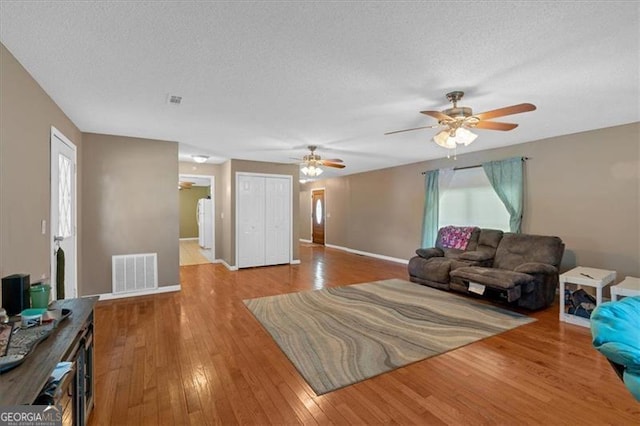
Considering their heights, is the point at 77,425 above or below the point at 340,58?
below

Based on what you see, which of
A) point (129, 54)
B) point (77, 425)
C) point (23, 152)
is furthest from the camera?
point (23, 152)

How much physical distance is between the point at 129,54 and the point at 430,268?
462cm

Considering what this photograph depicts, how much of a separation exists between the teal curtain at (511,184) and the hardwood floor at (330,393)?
6.10ft

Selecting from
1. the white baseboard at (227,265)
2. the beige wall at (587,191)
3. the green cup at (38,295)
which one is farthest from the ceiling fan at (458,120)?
the white baseboard at (227,265)

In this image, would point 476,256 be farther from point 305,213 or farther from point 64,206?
point 305,213

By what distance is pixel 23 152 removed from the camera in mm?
2145

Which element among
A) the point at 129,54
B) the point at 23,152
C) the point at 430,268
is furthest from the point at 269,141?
the point at 430,268

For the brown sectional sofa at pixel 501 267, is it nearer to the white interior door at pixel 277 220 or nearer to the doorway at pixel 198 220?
the white interior door at pixel 277 220

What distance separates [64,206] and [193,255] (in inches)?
192

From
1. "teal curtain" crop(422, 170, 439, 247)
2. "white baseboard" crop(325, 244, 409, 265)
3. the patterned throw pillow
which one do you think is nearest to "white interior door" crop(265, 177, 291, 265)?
"white baseboard" crop(325, 244, 409, 265)

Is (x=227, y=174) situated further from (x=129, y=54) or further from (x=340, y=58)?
(x=340, y=58)

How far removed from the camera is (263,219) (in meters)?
6.47

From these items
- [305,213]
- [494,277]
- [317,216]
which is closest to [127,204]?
[494,277]

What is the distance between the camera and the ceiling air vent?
2.77 metres
